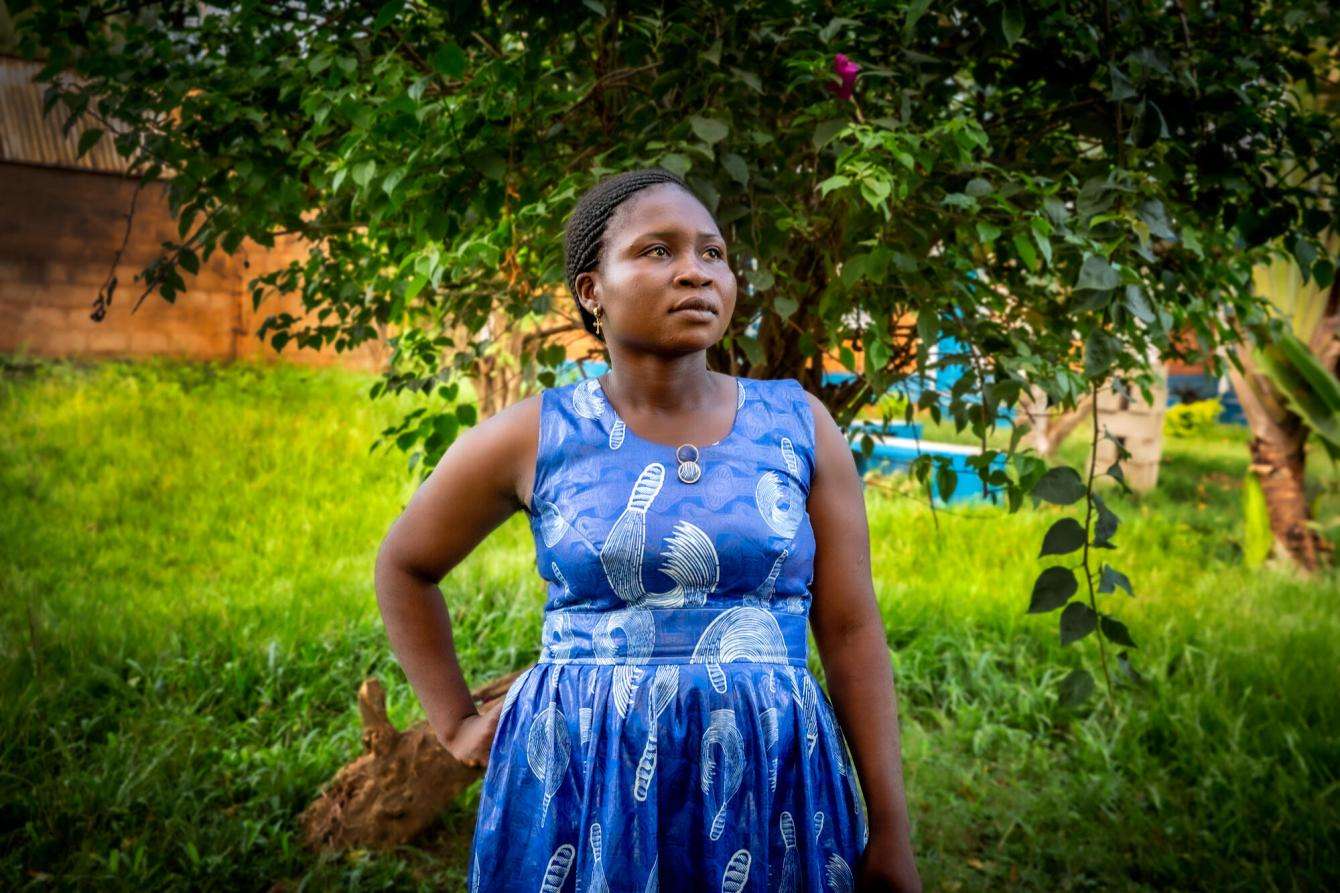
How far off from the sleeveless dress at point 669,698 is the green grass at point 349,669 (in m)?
1.29

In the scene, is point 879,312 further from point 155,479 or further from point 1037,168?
point 155,479

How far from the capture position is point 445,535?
1516 mm

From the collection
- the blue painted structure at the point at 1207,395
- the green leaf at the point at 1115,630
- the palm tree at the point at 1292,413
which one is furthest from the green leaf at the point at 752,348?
the blue painted structure at the point at 1207,395

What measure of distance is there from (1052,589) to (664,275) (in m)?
1.03

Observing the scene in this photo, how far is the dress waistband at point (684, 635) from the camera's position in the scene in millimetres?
1374

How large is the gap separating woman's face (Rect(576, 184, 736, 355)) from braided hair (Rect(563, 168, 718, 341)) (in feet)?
0.07

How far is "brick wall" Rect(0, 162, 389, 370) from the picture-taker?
577 centimetres

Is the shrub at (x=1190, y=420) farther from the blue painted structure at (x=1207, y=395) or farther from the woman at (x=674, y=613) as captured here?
the woman at (x=674, y=613)

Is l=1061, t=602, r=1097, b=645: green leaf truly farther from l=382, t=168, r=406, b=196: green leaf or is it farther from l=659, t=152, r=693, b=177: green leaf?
l=382, t=168, r=406, b=196: green leaf

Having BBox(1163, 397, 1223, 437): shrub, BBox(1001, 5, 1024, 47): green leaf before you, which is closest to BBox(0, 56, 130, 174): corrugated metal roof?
BBox(1001, 5, 1024, 47): green leaf

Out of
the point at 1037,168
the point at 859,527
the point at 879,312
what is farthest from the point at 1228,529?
the point at 859,527

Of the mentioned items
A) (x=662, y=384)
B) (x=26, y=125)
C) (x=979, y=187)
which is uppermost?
(x=26, y=125)

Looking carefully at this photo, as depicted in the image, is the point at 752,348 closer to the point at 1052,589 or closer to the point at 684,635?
the point at 1052,589

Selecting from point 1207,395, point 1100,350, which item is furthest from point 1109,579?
point 1207,395
